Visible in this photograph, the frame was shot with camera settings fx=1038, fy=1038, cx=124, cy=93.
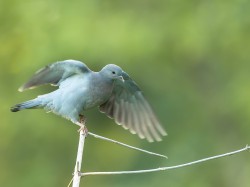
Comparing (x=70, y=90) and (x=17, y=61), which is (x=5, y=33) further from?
(x=70, y=90)

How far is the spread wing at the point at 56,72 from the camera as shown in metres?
8.19

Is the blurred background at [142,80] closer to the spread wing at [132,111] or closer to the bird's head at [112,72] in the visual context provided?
the spread wing at [132,111]

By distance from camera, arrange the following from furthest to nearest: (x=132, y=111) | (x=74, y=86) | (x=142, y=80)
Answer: (x=142, y=80) → (x=132, y=111) → (x=74, y=86)

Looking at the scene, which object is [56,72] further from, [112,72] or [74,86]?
[112,72]

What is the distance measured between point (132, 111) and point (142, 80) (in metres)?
7.97

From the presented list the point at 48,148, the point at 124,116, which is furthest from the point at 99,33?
the point at 124,116

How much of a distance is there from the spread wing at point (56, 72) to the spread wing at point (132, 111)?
727mm

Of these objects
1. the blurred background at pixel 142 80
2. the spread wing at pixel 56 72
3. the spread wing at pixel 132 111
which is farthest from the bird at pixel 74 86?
the blurred background at pixel 142 80

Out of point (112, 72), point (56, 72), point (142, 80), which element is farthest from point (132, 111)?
point (142, 80)

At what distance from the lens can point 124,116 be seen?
8992 millimetres

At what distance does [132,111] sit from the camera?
9055 mm

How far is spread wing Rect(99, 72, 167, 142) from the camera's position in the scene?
8.94 metres

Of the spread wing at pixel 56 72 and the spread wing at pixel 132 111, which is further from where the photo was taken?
the spread wing at pixel 132 111

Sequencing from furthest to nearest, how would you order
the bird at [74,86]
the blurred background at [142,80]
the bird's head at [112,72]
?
the blurred background at [142,80] < the bird's head at [112,72] < the bird at [74,86]
